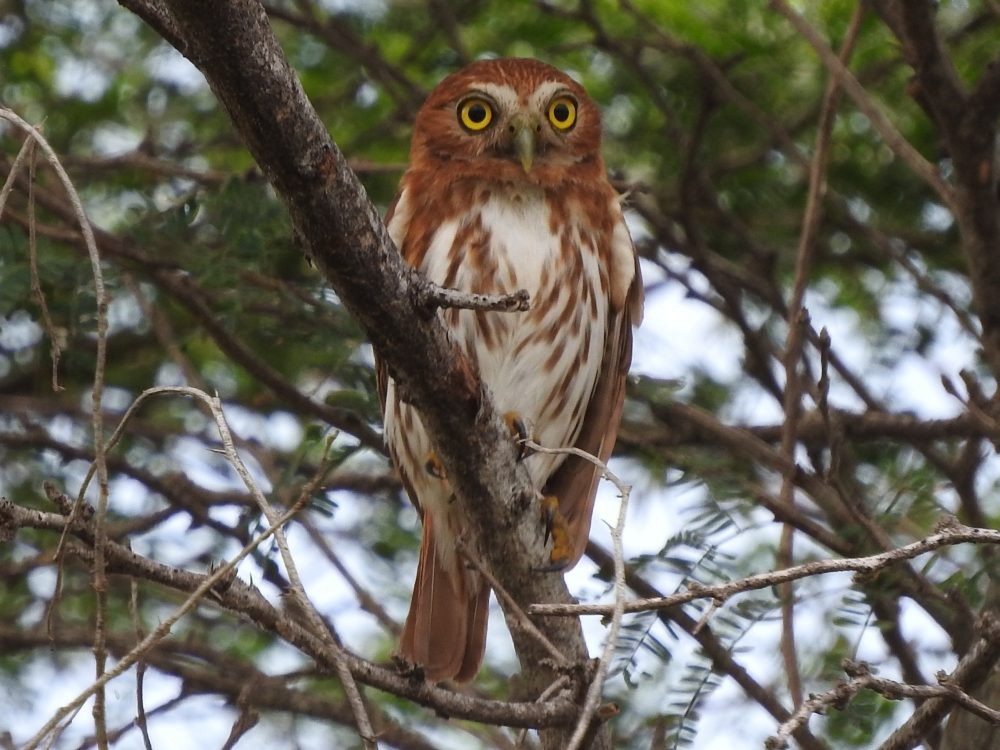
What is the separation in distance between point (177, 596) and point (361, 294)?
238 centimetres

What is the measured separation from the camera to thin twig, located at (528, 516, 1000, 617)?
2.08 meters

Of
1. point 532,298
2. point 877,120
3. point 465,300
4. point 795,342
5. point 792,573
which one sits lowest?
point 792,573

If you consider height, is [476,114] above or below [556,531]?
above

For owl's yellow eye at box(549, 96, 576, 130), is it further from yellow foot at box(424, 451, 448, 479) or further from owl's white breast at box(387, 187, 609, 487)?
yellow foot at box(424, 451, 448, 479)

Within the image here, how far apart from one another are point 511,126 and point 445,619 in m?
1.53

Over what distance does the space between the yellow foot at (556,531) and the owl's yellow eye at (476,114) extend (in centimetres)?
126

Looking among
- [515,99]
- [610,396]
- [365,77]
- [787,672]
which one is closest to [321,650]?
[787,672]

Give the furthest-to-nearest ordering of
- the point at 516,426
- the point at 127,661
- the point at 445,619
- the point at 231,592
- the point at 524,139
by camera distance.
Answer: the point at 524,139 → the point at 445,619 → the point at 516,426 → the point at 231,592 → the point at 127,661

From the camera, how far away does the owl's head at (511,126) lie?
13.9 ft

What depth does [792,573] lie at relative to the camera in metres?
2.08

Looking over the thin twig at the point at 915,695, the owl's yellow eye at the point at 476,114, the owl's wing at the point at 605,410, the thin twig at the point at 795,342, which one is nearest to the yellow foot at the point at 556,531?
the owl's wing at the point at 605,410

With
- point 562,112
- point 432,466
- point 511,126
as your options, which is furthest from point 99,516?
point 562,112

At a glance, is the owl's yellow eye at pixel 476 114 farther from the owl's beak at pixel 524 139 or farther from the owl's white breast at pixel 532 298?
the owl's white breast at pixel 532 298

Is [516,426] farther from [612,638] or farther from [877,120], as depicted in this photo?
[612,638]
